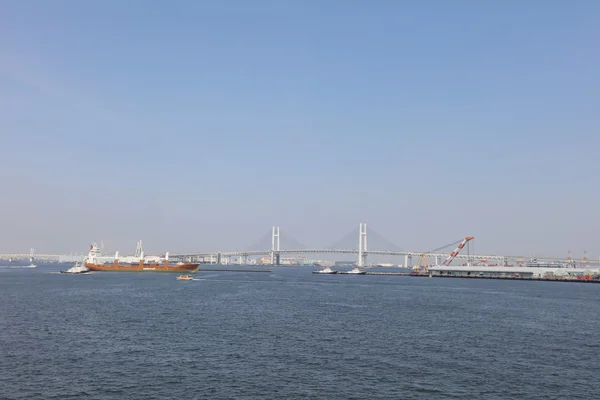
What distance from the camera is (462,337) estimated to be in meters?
37.2

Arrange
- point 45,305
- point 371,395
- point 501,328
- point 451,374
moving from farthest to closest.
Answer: point 45,305 < point 501,328 < point 451,374 < point 371,395

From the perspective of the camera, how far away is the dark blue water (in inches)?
919

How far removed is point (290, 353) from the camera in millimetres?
30438

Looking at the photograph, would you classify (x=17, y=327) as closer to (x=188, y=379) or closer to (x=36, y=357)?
(x=36, y=357)

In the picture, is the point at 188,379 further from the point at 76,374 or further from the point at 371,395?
the point at 371,395

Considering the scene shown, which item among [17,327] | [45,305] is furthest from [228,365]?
[45,305]

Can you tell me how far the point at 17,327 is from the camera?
38.2 m

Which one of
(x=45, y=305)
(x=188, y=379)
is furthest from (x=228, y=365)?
(x=45, y=305)

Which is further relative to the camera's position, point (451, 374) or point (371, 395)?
point (451, 374)

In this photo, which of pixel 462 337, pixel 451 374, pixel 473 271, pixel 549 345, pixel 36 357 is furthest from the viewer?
pixel 473 271

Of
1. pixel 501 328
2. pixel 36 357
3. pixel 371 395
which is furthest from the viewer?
pixel 501 328

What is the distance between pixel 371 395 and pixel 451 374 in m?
6.01

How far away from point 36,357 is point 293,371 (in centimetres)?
1458

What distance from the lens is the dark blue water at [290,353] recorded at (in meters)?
23.3
